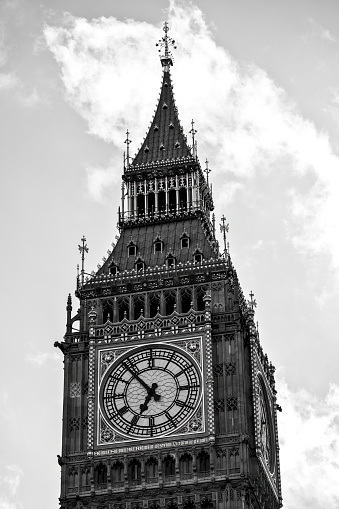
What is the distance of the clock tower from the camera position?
8275 cm

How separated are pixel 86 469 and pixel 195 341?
793 cm

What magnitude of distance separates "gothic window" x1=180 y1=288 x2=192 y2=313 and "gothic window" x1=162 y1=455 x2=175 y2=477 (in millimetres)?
8204

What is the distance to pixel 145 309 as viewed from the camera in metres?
88.0

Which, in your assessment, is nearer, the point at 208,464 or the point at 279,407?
the point at 208,464

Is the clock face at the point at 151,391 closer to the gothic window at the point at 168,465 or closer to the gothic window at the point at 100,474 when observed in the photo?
the gothic window at the point at 168,465

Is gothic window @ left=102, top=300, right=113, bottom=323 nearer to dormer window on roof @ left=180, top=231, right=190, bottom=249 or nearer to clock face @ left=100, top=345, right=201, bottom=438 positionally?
clock face @ left=100, top=345, right=201, bottom=438

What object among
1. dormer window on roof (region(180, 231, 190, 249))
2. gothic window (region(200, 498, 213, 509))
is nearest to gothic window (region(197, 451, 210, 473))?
gothic window (region(200, 498, 213, 509))

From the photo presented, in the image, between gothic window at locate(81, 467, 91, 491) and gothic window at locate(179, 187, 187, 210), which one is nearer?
gothic window at locate(81, 467, 91, 491)

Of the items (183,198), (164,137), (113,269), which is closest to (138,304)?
(113,269)

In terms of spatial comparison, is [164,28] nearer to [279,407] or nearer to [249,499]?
[279,407]

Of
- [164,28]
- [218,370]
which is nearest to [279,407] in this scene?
[218,370]

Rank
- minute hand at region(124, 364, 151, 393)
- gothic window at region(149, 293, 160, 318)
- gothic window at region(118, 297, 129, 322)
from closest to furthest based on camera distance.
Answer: minute hand at region(124, 364, 151, 393), gothic window at region(149, 293, 160, 318), gothic window at region(118, 297, 129, 322)

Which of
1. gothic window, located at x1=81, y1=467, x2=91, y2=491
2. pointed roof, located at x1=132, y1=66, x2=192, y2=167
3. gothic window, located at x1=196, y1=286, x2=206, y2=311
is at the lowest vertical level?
gothic window, located at x1=81, y1=467, x2=91, y2=491

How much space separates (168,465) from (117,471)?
237cm
